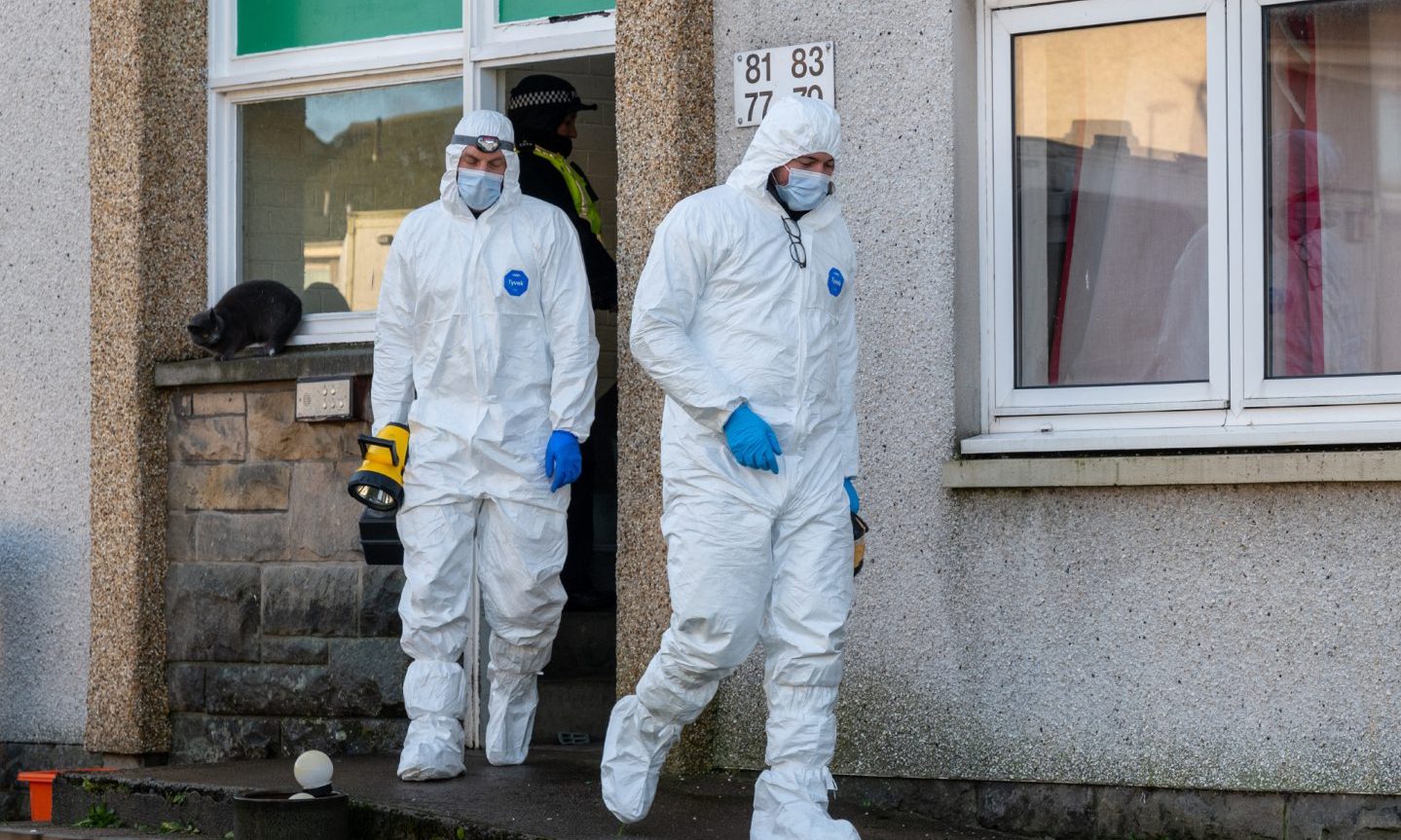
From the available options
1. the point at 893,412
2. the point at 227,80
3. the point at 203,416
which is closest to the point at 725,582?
the point at 893,412

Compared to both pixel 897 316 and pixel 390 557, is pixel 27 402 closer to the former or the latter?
pixel 390 557

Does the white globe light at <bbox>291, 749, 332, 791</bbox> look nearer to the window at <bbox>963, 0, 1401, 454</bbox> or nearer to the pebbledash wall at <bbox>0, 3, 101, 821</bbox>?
the window at <bbox>963, 0, 1401, 454</bbox>

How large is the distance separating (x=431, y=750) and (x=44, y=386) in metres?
2.95

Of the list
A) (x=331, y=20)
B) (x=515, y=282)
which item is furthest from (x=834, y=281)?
(x=331, y=20)

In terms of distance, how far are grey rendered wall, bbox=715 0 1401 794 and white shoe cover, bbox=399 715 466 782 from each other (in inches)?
35.8

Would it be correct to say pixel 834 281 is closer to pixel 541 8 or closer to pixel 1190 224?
pixel 1190 224

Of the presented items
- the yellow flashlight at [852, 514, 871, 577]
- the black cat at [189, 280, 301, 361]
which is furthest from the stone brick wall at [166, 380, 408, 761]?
the yellow flashlight at [852, 514, 871, 577]

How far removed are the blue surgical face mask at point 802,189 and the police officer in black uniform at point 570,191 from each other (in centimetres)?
273

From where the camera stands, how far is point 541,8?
7676 millimetres

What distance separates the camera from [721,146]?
683 cm

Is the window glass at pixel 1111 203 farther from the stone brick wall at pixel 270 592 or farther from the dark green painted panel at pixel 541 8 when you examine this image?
the stone brick wall at pixel 270 592

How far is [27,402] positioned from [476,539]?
268 cm

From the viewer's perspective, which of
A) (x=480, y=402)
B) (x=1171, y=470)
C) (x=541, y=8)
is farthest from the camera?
(x=541, y=8)

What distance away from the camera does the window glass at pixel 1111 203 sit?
20.5 feet
